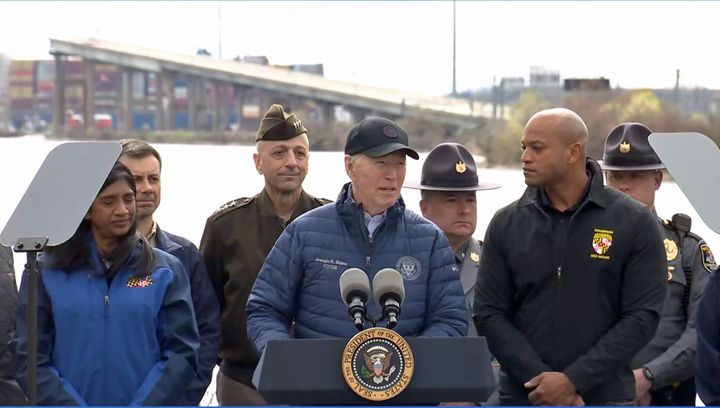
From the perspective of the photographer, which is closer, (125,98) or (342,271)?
(342,271)

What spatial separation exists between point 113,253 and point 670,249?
2.26 meters

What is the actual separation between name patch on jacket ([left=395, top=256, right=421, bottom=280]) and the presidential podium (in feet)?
2.65

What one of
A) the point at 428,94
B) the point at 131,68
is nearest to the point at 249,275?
the point at 428,94

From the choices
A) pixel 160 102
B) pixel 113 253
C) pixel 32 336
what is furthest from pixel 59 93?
pixel 32 336

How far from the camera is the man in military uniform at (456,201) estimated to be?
5.14 metres

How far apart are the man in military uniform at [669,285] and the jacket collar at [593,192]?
2.72ft

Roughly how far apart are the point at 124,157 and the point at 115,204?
67 centimetres

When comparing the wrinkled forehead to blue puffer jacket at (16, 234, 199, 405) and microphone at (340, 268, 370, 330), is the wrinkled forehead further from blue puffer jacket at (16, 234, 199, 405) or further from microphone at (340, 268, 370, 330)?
microphone at (340, 268, 370, 330)

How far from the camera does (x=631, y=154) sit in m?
5.34

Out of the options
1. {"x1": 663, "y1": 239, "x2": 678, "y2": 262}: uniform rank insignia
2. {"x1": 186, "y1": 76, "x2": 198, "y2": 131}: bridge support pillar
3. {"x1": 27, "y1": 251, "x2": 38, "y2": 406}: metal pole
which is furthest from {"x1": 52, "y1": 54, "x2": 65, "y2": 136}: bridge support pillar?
{"x1": 27, "y1": 251, "x2": 38, "y2": 406}: metal pole

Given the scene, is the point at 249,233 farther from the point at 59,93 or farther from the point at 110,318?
the point at 59,93

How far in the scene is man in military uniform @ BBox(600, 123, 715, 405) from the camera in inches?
195

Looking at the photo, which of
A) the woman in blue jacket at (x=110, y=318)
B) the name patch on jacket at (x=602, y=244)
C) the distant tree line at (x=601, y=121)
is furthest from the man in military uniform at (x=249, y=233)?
the distant tree line at (x=601, y=121)

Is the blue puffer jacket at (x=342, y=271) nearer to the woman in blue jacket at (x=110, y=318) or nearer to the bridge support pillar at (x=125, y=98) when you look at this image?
the woman in blue jacket at (x=110, y=318)
